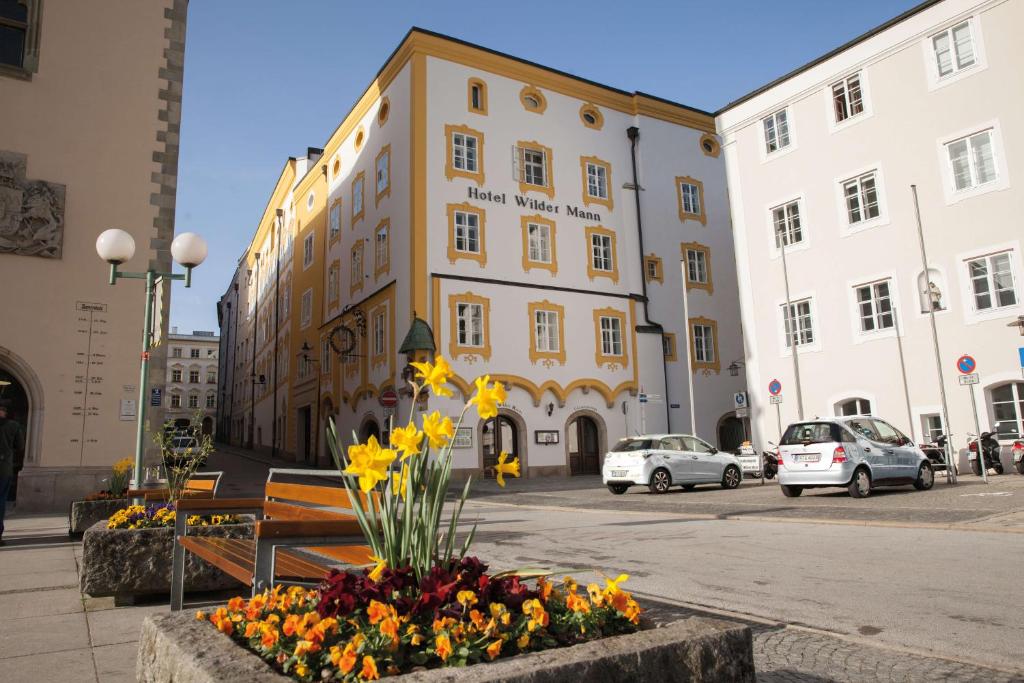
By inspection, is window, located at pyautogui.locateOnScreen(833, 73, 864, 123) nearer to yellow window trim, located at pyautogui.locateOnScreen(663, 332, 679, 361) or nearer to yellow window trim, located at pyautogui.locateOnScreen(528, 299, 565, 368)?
yellow window trim, located at pyautogui.locateOnScreen(663, 332, 679, 361)

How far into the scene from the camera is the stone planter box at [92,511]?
32.6 feet

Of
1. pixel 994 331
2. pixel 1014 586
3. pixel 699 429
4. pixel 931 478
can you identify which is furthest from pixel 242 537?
pixel 699 429

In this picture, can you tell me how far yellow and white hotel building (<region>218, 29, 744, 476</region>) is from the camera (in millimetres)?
28188

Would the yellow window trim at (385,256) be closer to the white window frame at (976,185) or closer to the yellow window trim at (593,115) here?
the yellow window trim at (593,115)

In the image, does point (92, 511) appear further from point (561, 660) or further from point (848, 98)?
point (848, 98)

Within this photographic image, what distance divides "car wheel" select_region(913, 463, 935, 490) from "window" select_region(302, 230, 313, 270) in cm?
3314

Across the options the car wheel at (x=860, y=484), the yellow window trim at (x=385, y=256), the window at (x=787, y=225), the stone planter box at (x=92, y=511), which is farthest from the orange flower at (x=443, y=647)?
the yellow window trim at (x=385, y=256)

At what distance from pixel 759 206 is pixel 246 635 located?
90.4 ft

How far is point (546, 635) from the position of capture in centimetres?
252

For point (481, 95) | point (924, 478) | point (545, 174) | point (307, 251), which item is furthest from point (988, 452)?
point (307, 251)

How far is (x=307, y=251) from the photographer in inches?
1688

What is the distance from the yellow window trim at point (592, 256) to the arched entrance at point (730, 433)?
8555 mm

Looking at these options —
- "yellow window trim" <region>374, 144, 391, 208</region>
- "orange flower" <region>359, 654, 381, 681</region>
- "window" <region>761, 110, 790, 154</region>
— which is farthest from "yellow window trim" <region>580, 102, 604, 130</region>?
"orange flower" <region>359, 654, 381, 681</region>

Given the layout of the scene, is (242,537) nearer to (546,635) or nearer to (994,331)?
(546,635)
